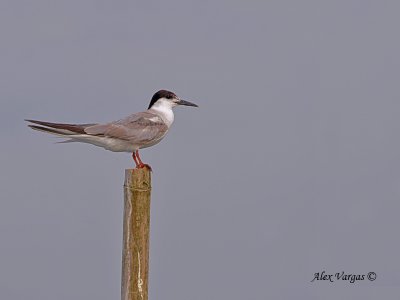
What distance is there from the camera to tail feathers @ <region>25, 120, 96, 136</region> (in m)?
10.4

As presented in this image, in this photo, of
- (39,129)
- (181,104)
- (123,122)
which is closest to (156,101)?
(181,104)

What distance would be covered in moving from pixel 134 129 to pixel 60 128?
1.52m

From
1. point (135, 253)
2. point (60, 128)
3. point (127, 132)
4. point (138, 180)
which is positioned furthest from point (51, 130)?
point (135, 253)

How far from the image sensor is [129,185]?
837 cm

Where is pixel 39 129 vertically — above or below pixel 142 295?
above

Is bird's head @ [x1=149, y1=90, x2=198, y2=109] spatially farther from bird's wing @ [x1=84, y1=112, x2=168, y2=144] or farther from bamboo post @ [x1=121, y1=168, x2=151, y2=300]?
bamboo post @ [x1=121, y1=168, x2=151, y2=300]

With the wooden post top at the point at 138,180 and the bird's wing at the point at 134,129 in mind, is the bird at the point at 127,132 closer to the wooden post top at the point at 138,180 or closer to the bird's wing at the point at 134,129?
the bird's wing at the point at 134,129

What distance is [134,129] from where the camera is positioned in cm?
1209

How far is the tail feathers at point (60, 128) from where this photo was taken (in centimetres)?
1040

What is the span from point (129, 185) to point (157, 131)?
4091 mm

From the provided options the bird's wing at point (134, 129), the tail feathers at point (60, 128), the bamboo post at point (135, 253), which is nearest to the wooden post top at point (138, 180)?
the bamboo post at point (135, 253)

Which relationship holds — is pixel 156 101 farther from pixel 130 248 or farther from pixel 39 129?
pixel 130 248

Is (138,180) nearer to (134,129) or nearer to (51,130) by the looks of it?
(51,130)

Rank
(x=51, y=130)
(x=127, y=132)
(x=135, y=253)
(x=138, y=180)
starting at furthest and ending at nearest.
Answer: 1. (x=127, y=132)
2. (x=51, y=130)
3. (x=138, y=180)
4. (x=135, y=253)
